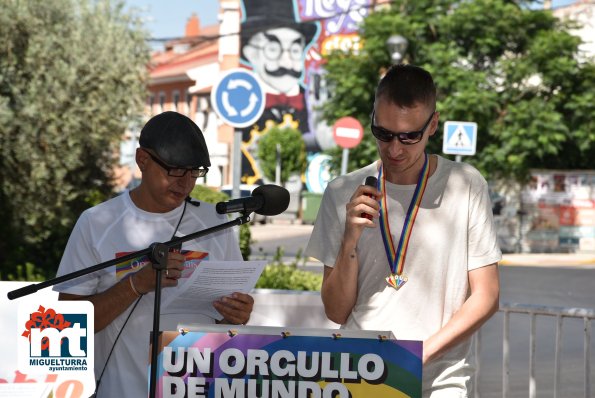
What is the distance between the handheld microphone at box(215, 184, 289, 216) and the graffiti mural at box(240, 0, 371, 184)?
53.8 m

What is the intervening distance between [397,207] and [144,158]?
2.94 feet

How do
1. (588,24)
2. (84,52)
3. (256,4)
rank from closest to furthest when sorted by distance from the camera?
(84,52), (588,24), (256,4)

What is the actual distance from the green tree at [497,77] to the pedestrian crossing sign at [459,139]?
913cm

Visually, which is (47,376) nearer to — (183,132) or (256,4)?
(183,132)

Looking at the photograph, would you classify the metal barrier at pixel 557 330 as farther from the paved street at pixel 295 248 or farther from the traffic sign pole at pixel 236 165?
the paved street at pixel 295 248

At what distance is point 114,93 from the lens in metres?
14.5

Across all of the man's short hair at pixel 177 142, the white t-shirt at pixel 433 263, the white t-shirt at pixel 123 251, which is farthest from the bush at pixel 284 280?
the white t-shirt at pixel 433 263

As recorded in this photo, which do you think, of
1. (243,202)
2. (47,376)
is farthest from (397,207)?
(47,376)

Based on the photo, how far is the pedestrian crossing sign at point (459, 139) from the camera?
20625mm

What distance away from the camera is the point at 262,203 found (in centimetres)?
324

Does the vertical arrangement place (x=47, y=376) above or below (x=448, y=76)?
below

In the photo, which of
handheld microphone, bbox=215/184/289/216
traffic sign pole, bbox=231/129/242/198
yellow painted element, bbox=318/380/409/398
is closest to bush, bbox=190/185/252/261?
traffic sign pole, bbox=231/129/242/198

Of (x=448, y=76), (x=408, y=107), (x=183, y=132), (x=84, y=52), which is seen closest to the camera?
(x=408, y=107)

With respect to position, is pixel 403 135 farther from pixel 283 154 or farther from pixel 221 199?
pixel 283 154
